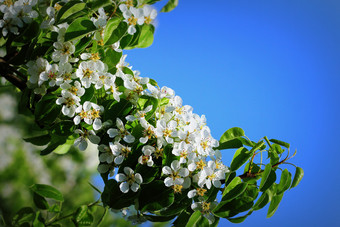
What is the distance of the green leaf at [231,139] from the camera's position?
81cm

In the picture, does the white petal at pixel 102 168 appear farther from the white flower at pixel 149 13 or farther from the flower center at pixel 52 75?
the white flower at pixel 149 13

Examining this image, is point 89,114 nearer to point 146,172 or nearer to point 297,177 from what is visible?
point 146,172

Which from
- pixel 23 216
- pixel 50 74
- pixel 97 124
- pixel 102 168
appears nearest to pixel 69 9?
pixel 50 74

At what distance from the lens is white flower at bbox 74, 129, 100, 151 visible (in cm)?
78

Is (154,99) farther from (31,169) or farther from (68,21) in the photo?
(31,169)

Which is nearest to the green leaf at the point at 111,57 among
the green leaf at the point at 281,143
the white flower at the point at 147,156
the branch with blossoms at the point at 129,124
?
the branch with blossoms at the point at 129,124

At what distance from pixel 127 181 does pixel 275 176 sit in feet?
1.08

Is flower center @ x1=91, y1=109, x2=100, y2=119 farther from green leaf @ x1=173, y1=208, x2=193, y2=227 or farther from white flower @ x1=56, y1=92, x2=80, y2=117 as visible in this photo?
green leaf @ x1=173, y1=208, x2=193, y2=227

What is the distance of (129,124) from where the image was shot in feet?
2.61

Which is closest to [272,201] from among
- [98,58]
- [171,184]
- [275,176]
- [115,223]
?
[275,176]

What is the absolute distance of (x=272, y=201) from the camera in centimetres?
78

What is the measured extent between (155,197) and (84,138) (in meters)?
0.22

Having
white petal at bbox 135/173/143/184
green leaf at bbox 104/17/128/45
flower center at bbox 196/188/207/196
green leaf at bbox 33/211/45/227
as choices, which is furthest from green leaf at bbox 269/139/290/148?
green leaf at bbox 33/211/45/227

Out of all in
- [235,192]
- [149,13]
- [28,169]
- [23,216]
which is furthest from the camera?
[28,169]
